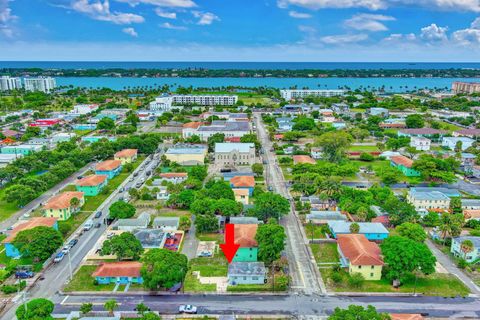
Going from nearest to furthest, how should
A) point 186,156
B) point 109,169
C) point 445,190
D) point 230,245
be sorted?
point 230,245 → point 445,190 → point 109,169 → point 186,156

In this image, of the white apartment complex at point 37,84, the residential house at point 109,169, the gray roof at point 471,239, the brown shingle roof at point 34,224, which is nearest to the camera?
the gray roof at point 471,239

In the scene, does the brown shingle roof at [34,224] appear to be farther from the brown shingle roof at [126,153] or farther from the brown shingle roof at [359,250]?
the brown shingle roof at [359,250]

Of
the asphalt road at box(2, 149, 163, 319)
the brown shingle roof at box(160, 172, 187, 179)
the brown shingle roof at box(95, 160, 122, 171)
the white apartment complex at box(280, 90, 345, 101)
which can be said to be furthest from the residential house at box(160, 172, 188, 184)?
the white apartment complex at box(280, 90, 345, 101)

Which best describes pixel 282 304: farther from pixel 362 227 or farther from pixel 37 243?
pixel 37 243

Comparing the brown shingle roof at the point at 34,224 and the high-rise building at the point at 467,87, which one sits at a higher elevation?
the high-rise building at the point at 467,87

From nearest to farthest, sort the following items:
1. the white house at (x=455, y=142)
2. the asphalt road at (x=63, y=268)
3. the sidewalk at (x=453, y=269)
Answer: the asphalt road at (x=63, y=268)
the sidewalk at (x=453, y=269)
the white house at (x=455, y=142)

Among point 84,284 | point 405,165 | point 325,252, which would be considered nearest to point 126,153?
point 84,284

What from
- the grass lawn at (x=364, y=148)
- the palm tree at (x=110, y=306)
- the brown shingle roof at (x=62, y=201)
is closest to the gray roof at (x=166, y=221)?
the brown shingle roof at (x=62, y=201)

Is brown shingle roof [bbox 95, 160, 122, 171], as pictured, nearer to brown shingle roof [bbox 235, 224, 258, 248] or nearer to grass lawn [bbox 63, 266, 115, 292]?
grass lawn [bbox 63, 266, 115, 292]
